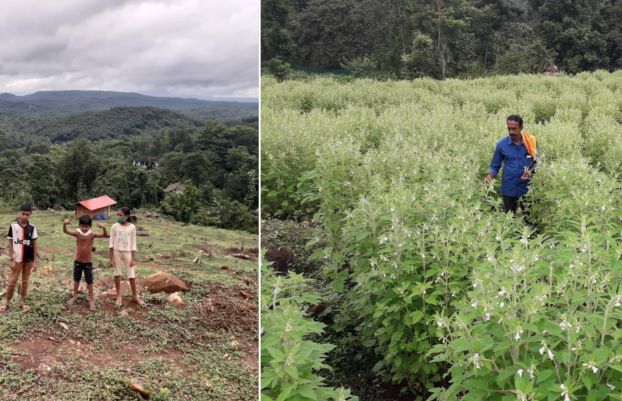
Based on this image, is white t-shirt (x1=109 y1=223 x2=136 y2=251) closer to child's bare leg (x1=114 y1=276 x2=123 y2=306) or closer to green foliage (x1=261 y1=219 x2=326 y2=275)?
child's bare leg (x1=114 y1=276 x2=123 y2=306)

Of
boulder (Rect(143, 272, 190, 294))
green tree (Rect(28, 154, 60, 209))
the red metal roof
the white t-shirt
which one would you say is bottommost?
boulder (Rect(143, 272, 190, 294))

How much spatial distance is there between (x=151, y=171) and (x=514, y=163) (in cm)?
291

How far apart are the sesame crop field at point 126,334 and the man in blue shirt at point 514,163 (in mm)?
2408

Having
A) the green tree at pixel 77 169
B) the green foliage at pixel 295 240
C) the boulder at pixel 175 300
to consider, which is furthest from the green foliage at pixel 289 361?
the green foliage at pixel 295 240

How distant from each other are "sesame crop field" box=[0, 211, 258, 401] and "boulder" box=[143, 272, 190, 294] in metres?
0.05

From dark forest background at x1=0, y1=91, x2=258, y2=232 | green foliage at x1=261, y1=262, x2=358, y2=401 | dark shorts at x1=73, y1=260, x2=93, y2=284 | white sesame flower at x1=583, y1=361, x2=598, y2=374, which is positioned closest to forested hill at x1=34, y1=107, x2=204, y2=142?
dark forest background at x1=0, y1=91, x2=258, y2=232

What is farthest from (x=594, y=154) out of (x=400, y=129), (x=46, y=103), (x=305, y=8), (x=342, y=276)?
(x=305, y=8)

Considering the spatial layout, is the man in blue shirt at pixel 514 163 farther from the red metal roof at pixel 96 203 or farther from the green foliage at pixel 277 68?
the green foliage at pixel 277 68

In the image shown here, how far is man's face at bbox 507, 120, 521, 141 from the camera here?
5.05 m

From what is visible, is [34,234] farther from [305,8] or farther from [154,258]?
[305,8]

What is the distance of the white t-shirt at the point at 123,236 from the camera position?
323cm

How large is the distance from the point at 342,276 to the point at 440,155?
6.48 ft

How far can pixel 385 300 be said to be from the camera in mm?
3354

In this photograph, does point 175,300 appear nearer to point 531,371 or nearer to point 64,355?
point 64,355
